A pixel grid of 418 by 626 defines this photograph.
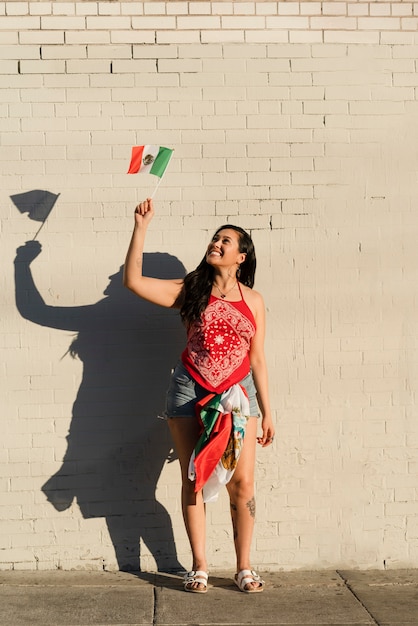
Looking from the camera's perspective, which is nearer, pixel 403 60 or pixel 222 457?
pixel 222 457

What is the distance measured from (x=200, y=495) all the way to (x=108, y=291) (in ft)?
4.59

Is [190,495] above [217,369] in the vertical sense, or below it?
below

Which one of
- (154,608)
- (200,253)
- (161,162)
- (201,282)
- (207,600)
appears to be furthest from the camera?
(200,253)

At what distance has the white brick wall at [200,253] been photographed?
5715mm

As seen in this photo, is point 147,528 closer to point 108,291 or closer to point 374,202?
point 108,291

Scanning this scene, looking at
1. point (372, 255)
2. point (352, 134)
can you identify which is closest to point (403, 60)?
point (352, 134)

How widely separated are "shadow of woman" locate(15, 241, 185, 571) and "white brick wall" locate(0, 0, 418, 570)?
0.01m

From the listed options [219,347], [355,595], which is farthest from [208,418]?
[355,595]

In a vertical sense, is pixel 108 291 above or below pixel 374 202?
below

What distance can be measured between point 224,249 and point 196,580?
1.94 m

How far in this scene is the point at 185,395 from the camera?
17.6 ft

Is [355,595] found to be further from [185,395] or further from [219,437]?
[185,395]

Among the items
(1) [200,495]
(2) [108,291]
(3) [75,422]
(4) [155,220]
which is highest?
(4) [155,220]

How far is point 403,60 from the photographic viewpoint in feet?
19.2
